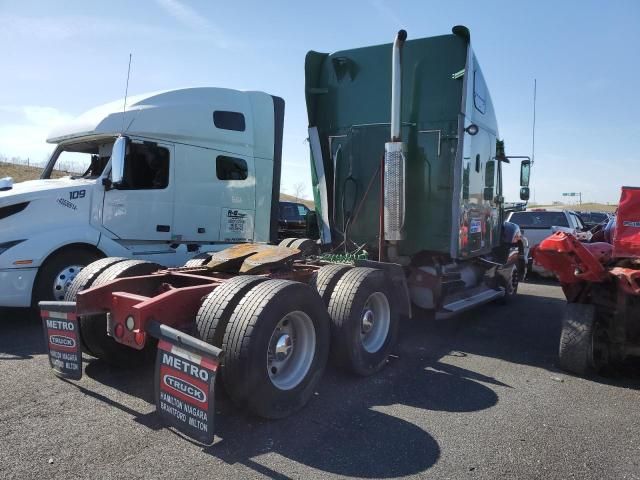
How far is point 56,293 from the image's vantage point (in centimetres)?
647

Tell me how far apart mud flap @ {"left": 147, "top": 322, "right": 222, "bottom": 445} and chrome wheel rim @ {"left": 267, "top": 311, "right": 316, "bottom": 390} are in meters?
0.66

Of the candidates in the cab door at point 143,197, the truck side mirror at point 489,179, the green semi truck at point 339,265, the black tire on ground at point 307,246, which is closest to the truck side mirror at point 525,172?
the green semi truck at point 339,265

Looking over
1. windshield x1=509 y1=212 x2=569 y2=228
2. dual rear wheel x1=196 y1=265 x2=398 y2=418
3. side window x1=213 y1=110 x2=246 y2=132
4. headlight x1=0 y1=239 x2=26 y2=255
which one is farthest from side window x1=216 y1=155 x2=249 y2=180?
windshield x1=509 y1=212 x2=569 y2=228

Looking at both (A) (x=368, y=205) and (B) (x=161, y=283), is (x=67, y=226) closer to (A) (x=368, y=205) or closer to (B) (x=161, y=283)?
(B) (x=161, y=283)

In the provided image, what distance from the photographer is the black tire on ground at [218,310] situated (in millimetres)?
3535

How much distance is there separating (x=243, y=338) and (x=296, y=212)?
12.1 metres

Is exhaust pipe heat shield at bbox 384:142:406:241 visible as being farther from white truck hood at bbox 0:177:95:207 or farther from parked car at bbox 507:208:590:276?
parked car at bbox 507:208:590:276

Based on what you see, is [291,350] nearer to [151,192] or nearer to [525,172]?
[151,192]

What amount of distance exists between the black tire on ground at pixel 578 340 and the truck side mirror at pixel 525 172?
434 cm

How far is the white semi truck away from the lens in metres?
6.41

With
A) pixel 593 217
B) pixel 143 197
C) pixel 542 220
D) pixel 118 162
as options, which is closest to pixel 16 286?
pixel 118 162

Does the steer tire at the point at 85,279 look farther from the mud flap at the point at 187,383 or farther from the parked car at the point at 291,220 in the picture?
the parked car at the point at 291,220

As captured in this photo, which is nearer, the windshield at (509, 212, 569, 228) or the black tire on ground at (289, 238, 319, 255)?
the black tire on ground at (289, 238, 319, 255)

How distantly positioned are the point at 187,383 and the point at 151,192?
5033mm
